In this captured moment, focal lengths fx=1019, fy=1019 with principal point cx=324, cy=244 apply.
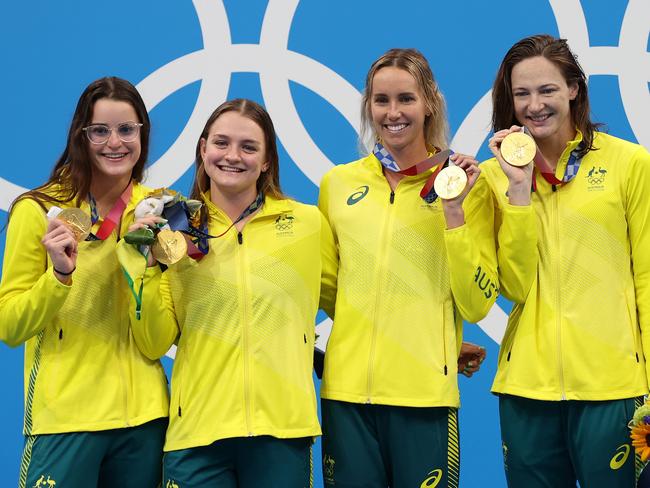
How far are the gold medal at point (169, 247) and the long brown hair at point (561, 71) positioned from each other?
1.21m

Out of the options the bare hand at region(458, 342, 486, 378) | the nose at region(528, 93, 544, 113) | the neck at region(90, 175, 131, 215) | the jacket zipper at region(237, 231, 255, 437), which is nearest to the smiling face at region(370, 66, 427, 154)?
the nose at region(528, 93, 544, 113)

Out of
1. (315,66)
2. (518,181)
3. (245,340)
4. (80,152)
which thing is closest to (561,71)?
(518,181)

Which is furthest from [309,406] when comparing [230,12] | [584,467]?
[230,12]

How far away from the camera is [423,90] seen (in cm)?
348

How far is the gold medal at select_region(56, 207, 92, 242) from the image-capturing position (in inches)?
122

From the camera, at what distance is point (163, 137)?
5223 millimetres

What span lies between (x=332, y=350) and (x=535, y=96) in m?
1.09

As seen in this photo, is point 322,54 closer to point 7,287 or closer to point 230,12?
point 230,12

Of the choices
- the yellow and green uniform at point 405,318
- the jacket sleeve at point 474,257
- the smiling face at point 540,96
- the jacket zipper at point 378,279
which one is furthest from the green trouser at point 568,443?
the smiling face at point 540,96

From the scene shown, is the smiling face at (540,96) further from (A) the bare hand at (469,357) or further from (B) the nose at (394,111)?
(A) the bare hand at (469,357)

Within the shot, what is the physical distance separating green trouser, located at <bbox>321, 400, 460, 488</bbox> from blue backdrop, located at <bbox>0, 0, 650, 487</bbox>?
1.91 metres

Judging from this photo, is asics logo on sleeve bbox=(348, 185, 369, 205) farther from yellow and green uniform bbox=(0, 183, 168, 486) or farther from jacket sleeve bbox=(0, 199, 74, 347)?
jacket sleeve bbox=(0, 199, 74, 347)

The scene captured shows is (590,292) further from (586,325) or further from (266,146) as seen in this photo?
(266,146)

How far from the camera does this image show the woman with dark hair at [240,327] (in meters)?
3.17
